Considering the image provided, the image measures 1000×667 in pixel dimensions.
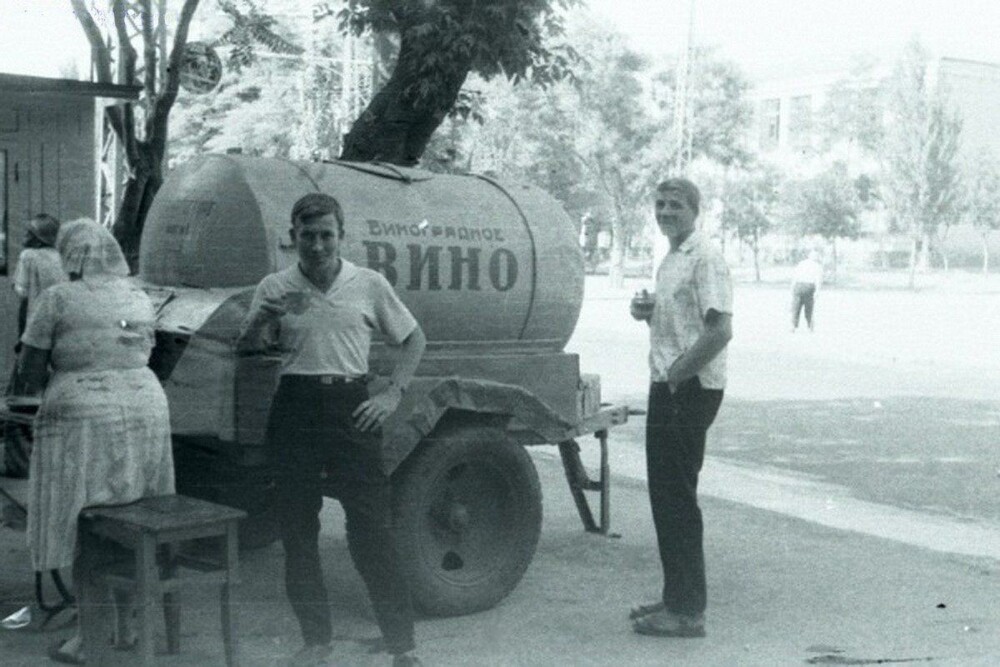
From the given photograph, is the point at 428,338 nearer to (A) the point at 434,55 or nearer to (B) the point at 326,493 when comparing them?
(B) the point at 326,493

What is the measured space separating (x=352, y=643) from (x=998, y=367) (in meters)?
16.8

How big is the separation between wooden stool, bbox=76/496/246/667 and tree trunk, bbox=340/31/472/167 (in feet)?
20.0

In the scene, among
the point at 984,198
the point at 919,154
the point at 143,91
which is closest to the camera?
the point at 143,91

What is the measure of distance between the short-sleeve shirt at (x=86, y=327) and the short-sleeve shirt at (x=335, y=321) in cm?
47

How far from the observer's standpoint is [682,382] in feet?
19.5

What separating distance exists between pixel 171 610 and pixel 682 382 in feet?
7.43

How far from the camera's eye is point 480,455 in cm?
635

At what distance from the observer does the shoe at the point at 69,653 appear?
5.46 meters

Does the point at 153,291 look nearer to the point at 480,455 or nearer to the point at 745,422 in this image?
the point at 480,455

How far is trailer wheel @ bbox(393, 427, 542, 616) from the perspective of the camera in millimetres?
6078

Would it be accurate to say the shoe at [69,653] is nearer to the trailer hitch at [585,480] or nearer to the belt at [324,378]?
the belt at [324,378]

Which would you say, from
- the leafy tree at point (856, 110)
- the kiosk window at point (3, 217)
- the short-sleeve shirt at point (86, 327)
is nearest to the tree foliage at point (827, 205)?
the leafy tree at point (856, 110)

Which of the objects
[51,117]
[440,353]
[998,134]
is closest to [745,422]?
[51,117]

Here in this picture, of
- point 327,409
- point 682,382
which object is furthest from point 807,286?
point 327,409
